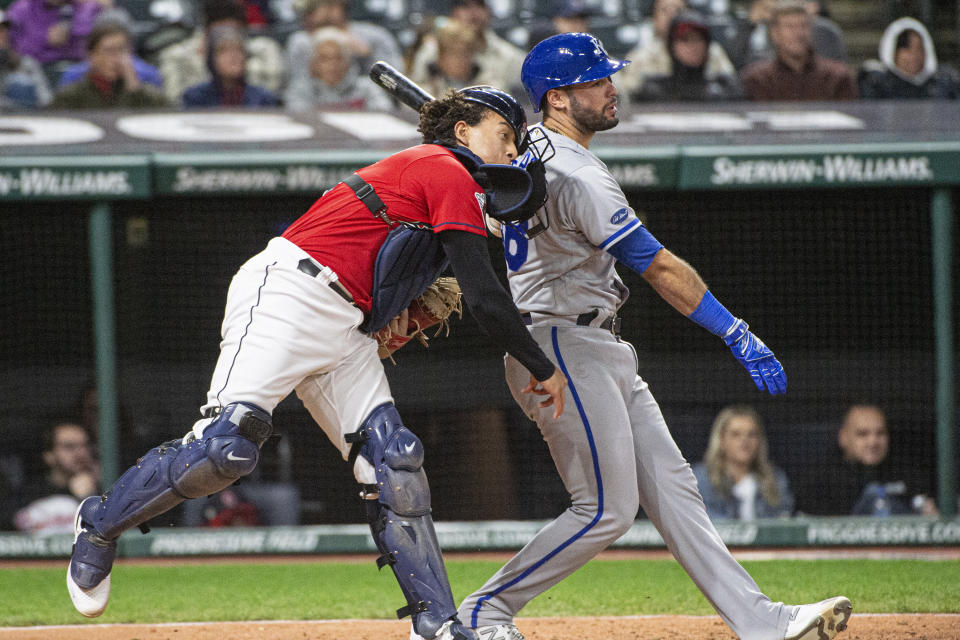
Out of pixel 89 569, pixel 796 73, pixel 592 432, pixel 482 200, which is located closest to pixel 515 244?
pixel 482 200

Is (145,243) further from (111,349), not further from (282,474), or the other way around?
(282,474)

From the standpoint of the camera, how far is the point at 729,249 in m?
6.55

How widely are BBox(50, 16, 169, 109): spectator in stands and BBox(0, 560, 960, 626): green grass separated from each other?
2580 mm

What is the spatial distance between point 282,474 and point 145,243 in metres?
1.47

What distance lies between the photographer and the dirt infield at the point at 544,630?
3.55 m

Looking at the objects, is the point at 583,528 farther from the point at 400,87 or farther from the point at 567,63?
the point at 400,87

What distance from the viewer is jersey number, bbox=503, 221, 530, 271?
10.5ft

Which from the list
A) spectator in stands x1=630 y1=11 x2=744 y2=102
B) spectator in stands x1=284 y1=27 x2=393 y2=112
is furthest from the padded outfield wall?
spectator in stands x1=284 y1=27 x2=393 y2=112

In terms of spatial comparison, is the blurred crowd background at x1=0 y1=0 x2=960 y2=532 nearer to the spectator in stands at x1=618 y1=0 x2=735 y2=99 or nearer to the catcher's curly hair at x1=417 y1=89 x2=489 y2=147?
the spectator in stands at x1=618 y1=0 x2=735 y2=99

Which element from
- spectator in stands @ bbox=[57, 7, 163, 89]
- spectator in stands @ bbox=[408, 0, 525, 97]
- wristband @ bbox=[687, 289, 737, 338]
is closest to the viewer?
wristband @ bbox=[687, 289, 737, 338]

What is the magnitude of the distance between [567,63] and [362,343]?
944 millimetres

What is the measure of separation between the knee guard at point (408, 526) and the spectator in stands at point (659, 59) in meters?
4.46

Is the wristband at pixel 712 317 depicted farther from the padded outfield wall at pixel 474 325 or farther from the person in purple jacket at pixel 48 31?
the person in purple jacket at pixel 48 31

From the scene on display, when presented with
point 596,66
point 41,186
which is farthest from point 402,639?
point 41,186
